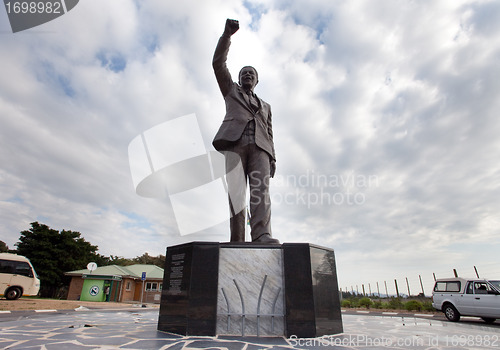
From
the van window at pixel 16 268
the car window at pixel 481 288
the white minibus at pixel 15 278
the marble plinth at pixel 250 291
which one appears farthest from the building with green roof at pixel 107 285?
the marble plinth at pixel 250 291

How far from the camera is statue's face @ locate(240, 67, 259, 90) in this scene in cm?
498

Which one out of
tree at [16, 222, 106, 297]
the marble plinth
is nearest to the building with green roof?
tree at [16, 222, 106, 297]

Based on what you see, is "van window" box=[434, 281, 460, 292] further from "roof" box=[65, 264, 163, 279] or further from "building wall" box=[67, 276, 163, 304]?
"roof" box=[65, 264, 163, 279]

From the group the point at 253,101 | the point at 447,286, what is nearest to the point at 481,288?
the point at 447,286

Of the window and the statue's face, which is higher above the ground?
the statue's face

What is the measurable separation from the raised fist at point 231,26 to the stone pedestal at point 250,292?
317 centimetres

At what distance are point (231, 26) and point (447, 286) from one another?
10814 mm

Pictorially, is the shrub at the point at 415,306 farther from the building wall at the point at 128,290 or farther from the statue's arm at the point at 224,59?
the building wall at the point at 128,290

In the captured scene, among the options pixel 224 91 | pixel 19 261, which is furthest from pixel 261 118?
pixel 19 261

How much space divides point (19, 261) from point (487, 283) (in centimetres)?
2061

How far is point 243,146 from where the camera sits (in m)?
4.64

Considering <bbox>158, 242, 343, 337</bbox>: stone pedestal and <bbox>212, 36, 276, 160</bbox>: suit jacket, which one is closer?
<bbox>158, 242, 343, 337</bbox>: stone pedestal

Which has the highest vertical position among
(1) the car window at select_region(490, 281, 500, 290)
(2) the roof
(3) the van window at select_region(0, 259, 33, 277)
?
(2) the roof

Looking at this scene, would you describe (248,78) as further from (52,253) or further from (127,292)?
(52,253)
